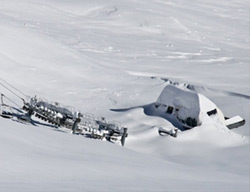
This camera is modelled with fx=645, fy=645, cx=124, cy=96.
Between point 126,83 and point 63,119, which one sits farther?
point 126,83

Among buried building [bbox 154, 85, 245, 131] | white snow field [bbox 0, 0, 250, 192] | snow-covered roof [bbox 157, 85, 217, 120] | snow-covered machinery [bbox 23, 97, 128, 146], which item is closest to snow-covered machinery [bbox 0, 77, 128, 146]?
snow-covered machinery [bbox 23, 97, 128, 146]

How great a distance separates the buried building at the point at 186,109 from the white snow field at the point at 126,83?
1.46 ft

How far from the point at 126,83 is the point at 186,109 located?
6084mm

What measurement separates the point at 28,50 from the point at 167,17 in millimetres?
24101

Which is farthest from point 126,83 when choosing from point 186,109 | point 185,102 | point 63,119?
point 63,119

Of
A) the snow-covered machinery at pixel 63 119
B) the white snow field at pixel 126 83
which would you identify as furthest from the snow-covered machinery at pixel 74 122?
the white snow field at pixel 126 83

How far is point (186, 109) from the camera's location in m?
26.9

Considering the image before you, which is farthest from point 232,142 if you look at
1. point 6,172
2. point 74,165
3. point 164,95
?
point 6,172

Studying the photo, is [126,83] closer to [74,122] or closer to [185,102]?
[185,102]

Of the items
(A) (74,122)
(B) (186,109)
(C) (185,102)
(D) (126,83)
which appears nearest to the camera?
(A) (74,122)

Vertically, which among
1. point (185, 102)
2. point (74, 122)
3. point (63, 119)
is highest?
point (185, 102)

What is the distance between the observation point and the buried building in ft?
86.0

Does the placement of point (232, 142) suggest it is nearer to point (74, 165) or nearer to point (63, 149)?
point (63, 149)

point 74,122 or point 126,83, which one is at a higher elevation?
point 126,83
